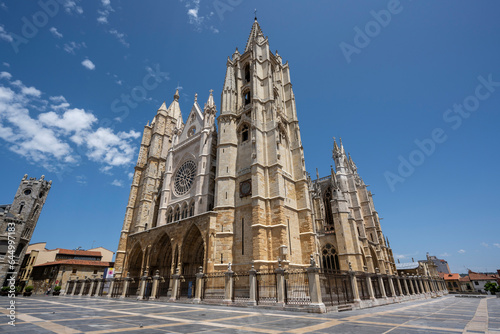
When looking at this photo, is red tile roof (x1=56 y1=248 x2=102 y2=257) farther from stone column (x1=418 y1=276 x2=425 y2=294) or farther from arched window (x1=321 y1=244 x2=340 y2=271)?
stone column (x1=418 y1=276 x2=425 y2=294)

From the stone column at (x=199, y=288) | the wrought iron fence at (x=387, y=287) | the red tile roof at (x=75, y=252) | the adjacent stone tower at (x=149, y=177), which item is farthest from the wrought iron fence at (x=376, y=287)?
the red tile roof at (x=75, y=252)

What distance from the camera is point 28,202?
35.2m

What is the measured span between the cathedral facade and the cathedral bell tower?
0.29 feet

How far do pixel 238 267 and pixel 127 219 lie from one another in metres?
19.6

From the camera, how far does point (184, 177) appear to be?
27.5 metres

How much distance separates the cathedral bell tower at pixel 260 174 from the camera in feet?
59.8

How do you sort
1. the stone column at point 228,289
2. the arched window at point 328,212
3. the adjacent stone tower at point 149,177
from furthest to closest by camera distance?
the arched window at point 328,212 < the adjacent stone tower at point 149,177 < the stone column at point 228,289

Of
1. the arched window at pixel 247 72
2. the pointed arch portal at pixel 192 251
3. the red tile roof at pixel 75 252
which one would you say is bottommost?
the pointed arch portal at pixel 192 251

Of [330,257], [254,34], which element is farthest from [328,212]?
[254,34]

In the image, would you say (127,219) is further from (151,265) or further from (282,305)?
(282,305)

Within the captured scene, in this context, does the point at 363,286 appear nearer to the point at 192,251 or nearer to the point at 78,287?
the point at 192,251

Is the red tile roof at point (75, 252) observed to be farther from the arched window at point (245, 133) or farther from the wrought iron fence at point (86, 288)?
the arched window at point (245, 133)

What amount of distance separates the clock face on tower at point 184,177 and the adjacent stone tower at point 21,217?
22.2 meters

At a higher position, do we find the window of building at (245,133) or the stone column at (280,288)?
the window of building at (245,133)
